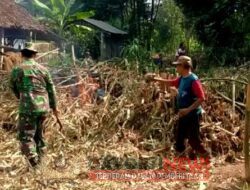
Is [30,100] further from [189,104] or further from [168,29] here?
[168,29]

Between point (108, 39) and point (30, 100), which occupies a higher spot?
point (108, 39)

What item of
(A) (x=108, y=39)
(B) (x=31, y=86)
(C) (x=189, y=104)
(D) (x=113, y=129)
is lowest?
(D) (x=113, y=129)

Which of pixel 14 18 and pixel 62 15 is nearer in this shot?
pixel 14 18

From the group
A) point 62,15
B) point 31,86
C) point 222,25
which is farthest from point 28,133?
point 62,15

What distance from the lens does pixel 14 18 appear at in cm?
1953

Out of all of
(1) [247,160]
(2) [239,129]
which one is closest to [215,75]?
(2) [239,129]

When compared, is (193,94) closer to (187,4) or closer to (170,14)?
(187,4)

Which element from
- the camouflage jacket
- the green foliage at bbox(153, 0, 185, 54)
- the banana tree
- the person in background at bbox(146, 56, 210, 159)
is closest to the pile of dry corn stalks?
the person in background at bbox(146, 56, 210, 159)

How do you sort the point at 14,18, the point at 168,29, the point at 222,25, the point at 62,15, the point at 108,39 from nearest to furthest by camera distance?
the point at 222,25
the point at 14,18
the point at 62,15
the point at 108,39
the point at 168,29

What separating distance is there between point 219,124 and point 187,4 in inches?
459

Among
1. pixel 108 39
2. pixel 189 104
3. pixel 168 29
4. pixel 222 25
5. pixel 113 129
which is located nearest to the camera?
pixel 189 104

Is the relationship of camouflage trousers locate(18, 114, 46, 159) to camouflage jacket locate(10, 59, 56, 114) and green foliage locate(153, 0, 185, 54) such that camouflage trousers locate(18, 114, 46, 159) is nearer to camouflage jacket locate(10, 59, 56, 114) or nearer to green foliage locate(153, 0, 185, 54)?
camouflage jacket locate(10, 59, 56, 114)

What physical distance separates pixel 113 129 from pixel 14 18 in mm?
14367

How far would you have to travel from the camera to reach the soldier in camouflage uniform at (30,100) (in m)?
5.14
